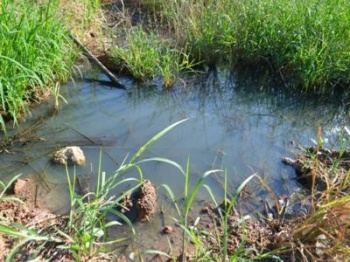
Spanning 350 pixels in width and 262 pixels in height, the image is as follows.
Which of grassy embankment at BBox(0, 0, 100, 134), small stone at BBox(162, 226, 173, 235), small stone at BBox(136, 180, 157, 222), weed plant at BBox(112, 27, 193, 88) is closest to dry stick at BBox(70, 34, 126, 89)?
grassy embankment at BBox(0, 0, 100, 134)

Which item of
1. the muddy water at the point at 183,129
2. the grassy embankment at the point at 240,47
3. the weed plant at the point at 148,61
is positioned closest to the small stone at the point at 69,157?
the muddy water at the point at 183,129

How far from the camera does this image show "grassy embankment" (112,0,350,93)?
4145 mm

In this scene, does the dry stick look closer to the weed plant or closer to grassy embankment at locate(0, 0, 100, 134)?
grassy embankment at locate(0, 0, 100, 134)

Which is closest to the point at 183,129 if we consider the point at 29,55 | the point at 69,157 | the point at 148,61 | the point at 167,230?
the point at 148,61

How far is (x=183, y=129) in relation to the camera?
3707mm

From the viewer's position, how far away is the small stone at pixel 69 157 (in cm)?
309

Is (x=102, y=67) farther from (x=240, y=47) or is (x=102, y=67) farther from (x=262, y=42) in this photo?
(x=262, y=42)

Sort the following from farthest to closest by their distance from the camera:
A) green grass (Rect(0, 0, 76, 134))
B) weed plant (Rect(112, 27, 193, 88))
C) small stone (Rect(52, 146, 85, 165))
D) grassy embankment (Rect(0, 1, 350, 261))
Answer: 1. weed plant (Rect(112, 27, 193, 88))
2. green grass (Rect(0, 0, 76, 134))
3. small stone (Rect(52, 146, 85, 165))
4. grassy embankment (Rect(0, 1, 350, 261))

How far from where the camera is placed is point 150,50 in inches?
169

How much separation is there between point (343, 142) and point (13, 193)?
98.7 inches

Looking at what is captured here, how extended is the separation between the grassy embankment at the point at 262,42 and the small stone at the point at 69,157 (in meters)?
1.41

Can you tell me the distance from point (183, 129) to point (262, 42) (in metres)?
1.43

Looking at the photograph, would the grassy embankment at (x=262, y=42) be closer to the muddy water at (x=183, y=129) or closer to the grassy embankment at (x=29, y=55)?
the muddy water at (x=183, y=129)

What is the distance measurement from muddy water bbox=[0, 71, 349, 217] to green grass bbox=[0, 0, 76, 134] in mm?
202
